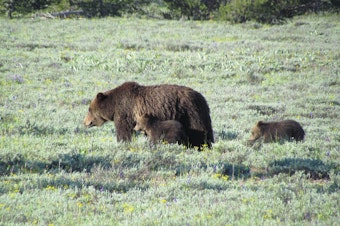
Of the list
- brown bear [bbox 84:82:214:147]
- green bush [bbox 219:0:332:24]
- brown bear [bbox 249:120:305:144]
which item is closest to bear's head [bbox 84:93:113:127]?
brown bear [bbox 84:82:214:147]

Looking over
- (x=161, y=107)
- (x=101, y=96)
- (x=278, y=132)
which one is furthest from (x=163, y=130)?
(x=278, y=132)

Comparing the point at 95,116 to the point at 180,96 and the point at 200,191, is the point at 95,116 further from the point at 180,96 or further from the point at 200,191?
the point at 200,191

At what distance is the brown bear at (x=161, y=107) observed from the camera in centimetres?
967

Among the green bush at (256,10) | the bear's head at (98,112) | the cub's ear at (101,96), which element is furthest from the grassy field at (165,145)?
the green bush at (256,10)

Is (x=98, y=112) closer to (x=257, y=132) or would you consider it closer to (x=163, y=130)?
(x=163, y=130)

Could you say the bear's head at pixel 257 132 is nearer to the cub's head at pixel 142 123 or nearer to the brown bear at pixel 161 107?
the brown bear at pixel 161 107

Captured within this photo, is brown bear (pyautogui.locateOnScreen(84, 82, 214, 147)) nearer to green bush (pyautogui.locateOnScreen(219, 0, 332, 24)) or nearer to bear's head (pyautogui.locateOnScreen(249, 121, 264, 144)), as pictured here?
bear's head (pyautogui.locateOnScreen(249, 121, 264, 144))

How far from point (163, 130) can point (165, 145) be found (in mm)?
425

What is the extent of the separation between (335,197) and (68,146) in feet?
14.6

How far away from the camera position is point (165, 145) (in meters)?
9.15

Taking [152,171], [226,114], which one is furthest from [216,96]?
[152,171]

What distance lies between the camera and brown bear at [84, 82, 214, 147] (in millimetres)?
9672

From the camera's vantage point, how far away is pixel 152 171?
305 inches

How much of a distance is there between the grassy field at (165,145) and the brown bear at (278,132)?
280 millimetres
